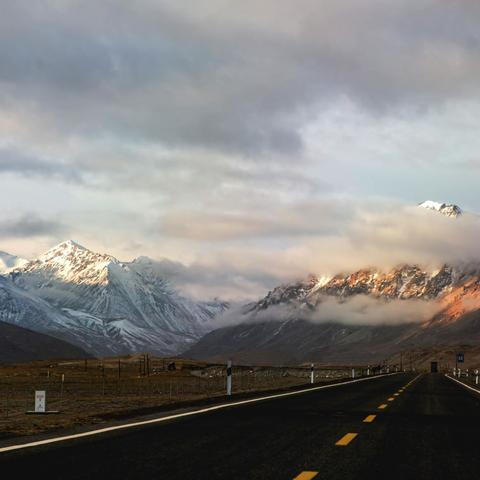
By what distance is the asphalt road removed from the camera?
10055 millimetres

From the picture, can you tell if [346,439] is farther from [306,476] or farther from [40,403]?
[40,403]

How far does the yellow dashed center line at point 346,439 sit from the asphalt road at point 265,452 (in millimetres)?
18

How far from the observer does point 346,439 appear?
1407 centimetres

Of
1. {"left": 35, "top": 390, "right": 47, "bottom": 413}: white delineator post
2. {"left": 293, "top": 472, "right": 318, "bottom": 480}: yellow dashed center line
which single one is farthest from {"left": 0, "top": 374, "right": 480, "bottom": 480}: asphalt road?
{"left": 35, "top": 390, "right": 47, "bottom": 413}: white delineator post

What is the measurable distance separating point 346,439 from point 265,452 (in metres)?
2.53

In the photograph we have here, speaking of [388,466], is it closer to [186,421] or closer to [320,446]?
[320,446]

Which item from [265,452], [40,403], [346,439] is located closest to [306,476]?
[265,452]

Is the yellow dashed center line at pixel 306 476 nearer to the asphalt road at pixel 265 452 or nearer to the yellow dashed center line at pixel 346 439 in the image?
the asphalt road at pixel 265 452

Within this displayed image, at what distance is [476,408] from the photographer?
2600 cm

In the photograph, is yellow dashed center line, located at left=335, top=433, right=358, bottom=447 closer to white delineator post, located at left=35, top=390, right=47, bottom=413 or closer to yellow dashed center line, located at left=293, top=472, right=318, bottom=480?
yellow dashed center line, located at left=293, top=472, right=318, bottom=480

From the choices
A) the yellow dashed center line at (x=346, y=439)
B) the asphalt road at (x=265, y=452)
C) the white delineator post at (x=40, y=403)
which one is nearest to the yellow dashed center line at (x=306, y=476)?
the asphalt road at (x=265, y=452)

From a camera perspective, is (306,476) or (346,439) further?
(346,439)

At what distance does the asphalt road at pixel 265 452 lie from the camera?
1005 cm

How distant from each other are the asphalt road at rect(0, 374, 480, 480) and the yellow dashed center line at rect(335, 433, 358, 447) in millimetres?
18
